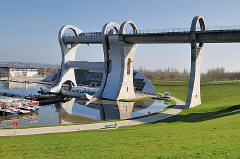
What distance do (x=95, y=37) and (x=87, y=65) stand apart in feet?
21.6

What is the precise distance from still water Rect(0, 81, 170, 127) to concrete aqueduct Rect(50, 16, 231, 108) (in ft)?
13.9

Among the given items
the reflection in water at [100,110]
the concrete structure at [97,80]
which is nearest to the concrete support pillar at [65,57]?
the concrete structure at [97,80]

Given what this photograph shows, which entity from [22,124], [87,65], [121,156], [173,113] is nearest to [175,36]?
[173,113]

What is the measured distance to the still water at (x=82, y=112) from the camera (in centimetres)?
3209

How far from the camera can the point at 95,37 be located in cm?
5362

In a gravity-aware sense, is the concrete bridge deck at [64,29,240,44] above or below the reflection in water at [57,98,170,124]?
above

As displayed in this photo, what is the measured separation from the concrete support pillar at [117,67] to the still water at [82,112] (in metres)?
3.29

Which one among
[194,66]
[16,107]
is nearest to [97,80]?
[16,107]

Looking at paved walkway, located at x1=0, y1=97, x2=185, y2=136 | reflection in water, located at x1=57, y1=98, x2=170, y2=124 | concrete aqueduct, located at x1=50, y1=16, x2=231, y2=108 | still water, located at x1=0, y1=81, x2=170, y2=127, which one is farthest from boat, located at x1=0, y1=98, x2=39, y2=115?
concrete aqueduct, located at x1=50, y1=16, x2=231, y2=108

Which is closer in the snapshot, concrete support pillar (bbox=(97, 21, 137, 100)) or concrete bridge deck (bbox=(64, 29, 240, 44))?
concrete bridge deck (bbox=(64, 29, 240, 44))

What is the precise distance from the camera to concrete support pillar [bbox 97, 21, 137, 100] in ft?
163

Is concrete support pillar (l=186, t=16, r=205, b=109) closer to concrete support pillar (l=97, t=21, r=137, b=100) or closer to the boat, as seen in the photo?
concrete support pillar (l=97, t=21, r=137, b=100)

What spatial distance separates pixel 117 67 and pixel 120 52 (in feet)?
10.2

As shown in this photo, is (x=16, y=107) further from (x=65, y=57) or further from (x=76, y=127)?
(x=65, y=57)
